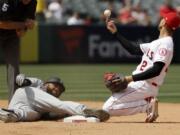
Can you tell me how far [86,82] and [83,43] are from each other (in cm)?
653

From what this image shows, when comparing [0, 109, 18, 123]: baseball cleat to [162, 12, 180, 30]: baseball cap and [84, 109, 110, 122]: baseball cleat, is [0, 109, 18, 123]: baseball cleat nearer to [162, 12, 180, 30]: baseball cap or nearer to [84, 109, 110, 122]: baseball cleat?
[84, 109, 110, 122]: baseball cleat

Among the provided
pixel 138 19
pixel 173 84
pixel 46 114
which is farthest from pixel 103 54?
pixel 46 114

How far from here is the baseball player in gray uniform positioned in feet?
26.7

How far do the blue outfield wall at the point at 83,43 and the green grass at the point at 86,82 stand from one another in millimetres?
860

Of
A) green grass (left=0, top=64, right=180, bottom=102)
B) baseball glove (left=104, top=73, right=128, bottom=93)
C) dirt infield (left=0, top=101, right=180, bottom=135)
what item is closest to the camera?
dirt infield (left=0, top=101, right=180, bottom=135)

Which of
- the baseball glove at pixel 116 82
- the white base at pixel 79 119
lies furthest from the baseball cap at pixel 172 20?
the white base at pixel 79 119

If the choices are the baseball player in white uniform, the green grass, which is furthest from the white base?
the green grass

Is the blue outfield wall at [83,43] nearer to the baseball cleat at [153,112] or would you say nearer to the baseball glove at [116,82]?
the baseball glove at [116,82]

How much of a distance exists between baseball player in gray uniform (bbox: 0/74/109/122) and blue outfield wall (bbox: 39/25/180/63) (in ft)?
42.9

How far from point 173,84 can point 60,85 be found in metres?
7.14

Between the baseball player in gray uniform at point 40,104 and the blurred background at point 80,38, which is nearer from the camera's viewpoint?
the baseball player in gray uniform at point 40,104

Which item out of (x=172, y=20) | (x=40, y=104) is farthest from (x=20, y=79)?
(x=172, y=20)

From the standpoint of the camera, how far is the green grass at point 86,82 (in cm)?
1245

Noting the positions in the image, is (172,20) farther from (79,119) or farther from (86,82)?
(86,82)
